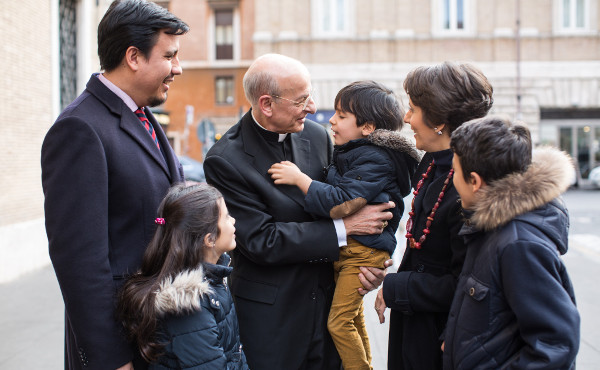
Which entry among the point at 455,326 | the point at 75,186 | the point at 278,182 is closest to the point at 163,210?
the point at 75,186

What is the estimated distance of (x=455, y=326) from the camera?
1.97 metres

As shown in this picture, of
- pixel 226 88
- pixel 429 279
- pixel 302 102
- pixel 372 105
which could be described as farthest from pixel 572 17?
pixel 429 279

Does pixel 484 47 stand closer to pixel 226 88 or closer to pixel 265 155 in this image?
pixel 226 88

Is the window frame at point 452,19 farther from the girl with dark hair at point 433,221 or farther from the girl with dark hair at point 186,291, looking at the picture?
the girl with dark hair at point 186,291

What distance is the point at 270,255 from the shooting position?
2453mm

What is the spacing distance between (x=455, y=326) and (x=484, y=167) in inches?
22.3

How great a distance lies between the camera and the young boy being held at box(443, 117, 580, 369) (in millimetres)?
1734

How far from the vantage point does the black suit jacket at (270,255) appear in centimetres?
248

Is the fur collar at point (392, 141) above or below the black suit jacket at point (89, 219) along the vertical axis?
above

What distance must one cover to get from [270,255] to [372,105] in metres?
0.86

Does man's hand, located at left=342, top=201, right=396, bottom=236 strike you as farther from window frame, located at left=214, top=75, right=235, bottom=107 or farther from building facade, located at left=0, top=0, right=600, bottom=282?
window frame, located at left=214, top=75, right=235, bottom=107

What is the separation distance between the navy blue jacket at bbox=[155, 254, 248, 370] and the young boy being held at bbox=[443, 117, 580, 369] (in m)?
0.85

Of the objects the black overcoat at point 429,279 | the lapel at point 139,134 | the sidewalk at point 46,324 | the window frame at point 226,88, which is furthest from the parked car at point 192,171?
the black overcoat at point 429,279

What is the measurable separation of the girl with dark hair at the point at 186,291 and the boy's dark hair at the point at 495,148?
1.02m
